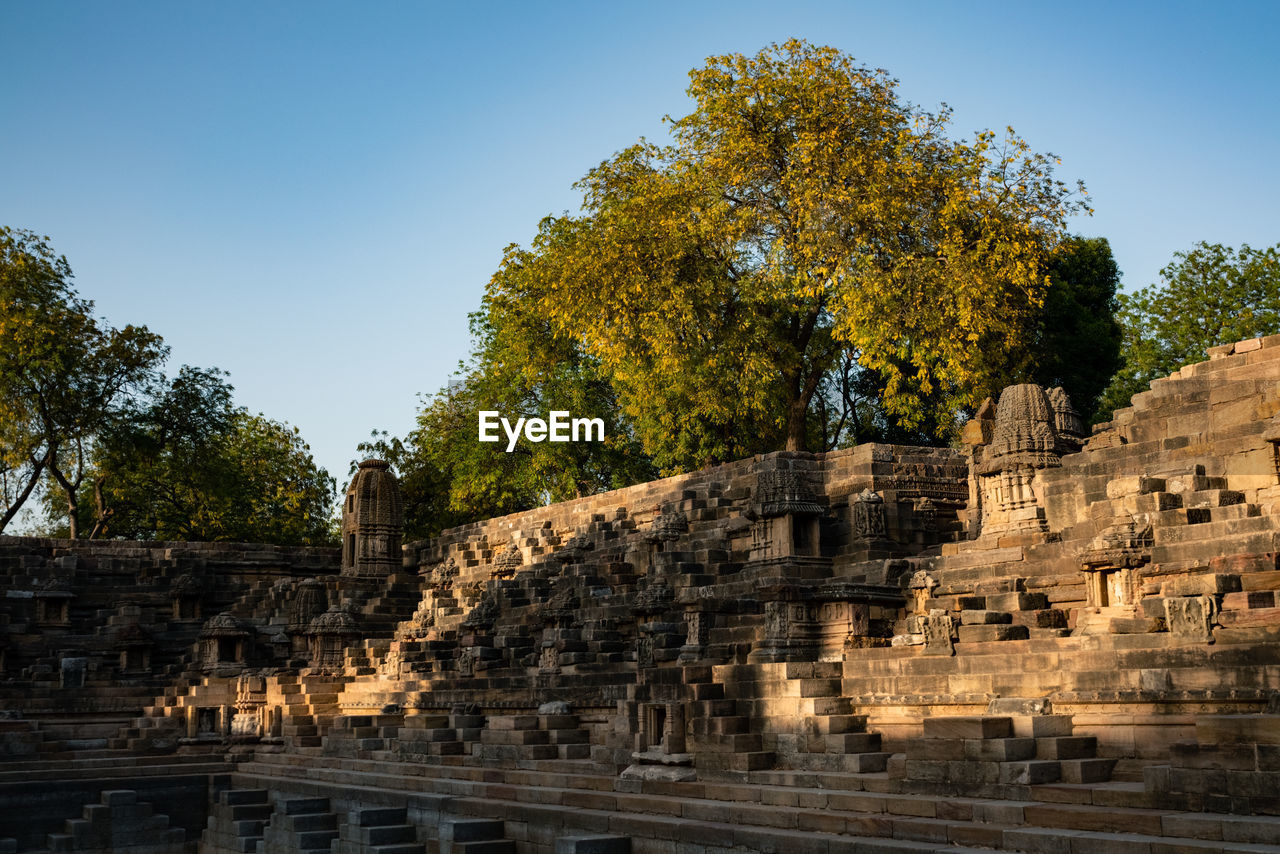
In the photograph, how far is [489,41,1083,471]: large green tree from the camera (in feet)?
100

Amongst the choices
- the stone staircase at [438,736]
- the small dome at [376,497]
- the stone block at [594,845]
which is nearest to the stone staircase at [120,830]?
the stone staircase at [438,736]

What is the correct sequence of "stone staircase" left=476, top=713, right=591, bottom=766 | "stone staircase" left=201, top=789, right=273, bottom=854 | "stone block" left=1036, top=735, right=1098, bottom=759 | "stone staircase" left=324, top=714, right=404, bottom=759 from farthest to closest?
"stone staircase" left=324, top=714, right=404, bottom=759 → "stone staircase" left=201, top=789, right=273, bottom=854 → "stone staircase" left=476, top=713, right=591, bottom=766 → "stone block" left=1036, top=735, right=1098, bottom=759

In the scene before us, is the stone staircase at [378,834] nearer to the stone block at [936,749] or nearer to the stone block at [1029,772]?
the stone block at [936,749]

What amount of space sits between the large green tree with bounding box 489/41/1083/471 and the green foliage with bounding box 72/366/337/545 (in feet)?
46.2

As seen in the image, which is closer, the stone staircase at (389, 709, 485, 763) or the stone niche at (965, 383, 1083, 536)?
the stone niche at (965, 383, 1083, 536)

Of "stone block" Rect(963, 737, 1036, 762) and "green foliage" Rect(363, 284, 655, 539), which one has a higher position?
"green foliage" Rect(363, 284, 655, 539)

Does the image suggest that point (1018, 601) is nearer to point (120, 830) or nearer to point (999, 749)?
point (999, 749)

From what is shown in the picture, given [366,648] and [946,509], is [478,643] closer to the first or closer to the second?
[366,648]

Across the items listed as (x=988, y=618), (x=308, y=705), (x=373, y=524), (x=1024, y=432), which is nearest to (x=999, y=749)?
(x=988, y=618)

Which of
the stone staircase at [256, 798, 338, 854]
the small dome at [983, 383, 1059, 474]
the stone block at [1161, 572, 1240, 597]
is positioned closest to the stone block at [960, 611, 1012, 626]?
the stone block at [1161, 572, 1240, 597]

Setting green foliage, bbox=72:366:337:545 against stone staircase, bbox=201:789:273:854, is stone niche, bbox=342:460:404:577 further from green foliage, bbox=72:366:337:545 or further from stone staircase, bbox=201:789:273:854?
stone staircase, bbox=201:789:273:854

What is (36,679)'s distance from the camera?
32.3m

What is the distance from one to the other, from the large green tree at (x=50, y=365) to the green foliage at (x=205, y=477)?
3.40 feet

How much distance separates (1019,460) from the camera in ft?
67.9
